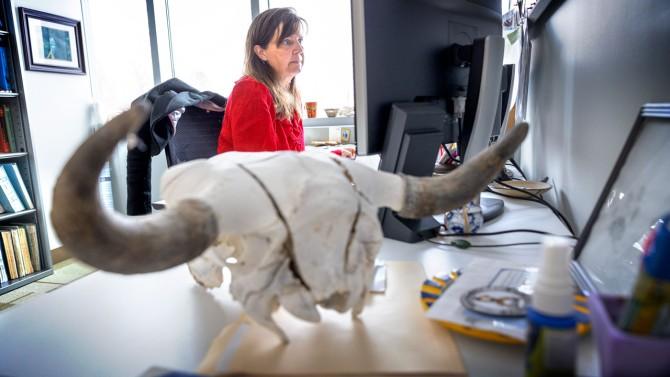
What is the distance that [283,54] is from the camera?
6.24 feet

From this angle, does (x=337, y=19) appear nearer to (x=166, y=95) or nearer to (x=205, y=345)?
(x=166, y=95)

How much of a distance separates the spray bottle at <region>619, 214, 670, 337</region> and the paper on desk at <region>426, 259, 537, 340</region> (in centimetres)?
14

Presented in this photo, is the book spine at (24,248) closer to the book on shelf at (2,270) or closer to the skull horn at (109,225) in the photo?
the book on shelf at (2,270)

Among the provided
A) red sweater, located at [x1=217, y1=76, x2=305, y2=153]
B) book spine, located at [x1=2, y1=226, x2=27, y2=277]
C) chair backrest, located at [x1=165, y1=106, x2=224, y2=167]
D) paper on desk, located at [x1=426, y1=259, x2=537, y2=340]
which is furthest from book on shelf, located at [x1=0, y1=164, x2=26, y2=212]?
paper on desk, located at [x1=426, y1=259, x2=537, y2=340]

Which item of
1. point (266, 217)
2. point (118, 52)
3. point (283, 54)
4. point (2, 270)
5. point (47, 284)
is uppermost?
point (118, 52)

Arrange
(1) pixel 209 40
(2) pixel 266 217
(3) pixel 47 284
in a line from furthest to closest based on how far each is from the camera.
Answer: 1. (1) pixel 209 40
2. (3) pixel 47 284
3. (2) pixel 266 217

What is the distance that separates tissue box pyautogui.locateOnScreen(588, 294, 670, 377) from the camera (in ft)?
1.14

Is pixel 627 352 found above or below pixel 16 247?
above

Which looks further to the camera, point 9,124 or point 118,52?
point 118,52

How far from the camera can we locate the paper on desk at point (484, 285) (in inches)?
20.2

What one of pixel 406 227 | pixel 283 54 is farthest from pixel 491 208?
pixel 283 54

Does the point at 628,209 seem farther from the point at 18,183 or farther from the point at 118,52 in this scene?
the point at 118,52

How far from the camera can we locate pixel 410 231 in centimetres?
→ 97

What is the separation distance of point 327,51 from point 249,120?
5.94 ft
